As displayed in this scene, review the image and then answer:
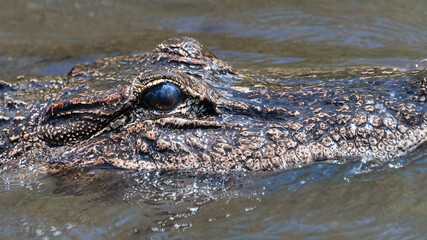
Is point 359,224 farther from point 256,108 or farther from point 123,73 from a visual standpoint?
point 123,73

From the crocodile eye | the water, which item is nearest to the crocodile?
the crocodile eye

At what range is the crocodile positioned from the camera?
14.3 ft

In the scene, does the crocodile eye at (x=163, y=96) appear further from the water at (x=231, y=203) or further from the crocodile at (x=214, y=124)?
the water at (x=231, y=203)

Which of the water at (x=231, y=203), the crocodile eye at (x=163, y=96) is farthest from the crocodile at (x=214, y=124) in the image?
the water at (x=231, y=203)

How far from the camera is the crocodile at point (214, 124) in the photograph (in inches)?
172

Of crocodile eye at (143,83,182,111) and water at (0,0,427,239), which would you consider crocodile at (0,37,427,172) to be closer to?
crocodile eye at (143,83,182,111)

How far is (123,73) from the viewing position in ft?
17.0

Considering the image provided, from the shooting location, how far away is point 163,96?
4.52 m

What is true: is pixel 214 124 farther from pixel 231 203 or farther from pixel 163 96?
pixel 231 203

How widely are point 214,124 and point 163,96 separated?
1.57 ft

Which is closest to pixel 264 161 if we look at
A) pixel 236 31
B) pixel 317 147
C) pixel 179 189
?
pixel 317 147

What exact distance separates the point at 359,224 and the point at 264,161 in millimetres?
873

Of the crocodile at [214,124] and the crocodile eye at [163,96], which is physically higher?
the crocodile eye at [163,96]

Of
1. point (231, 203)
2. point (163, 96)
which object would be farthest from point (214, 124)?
point (231, 203)
